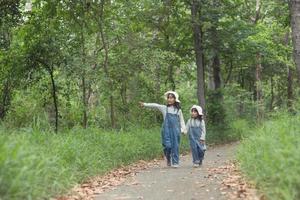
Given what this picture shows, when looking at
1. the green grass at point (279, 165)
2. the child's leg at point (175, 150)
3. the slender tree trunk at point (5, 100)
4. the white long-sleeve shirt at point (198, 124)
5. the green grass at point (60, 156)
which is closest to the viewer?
the green grass at point (279, 165)

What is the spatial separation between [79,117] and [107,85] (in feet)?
13.9

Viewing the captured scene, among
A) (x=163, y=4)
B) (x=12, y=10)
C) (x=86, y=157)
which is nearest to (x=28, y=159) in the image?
(x=86, y=157)

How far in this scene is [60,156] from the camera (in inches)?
376

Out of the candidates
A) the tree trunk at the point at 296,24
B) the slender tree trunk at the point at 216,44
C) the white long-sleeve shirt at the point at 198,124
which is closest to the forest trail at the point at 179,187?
the white long-sleeve shirt at the point at 198,124

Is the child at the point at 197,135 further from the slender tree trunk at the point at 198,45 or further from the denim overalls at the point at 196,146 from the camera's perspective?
the slender tree trunk at the point at 198,45

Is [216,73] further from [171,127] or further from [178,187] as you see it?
[178,187]

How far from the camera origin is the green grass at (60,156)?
254 inches

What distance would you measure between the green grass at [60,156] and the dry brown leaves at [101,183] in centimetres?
15

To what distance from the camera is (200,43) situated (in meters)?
24.4

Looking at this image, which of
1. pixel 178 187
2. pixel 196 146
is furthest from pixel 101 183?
pixel 196 146

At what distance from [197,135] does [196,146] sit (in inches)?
13.7

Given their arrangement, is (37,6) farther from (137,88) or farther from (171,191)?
(171,191)

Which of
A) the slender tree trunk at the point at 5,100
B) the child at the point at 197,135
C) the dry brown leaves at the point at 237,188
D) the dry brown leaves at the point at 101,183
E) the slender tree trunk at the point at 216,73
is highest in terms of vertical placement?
the slender tree trunk at the point at 216,73

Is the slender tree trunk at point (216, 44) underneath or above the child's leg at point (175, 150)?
above
